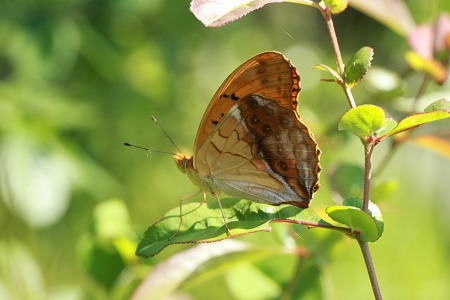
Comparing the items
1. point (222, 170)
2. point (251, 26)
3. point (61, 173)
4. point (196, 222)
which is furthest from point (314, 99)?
point (196, 222)

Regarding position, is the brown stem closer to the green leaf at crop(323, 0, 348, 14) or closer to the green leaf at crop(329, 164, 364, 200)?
the green leaf at crop(323, 0, 348, 14)

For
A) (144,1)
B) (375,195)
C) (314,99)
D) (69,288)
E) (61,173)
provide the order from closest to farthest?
(375,195) < (69,288) < (61,173) < (144,1) < (314,99)

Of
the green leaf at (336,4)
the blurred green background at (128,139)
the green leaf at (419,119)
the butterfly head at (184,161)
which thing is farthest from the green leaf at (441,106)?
the butterfly head at (184,161)

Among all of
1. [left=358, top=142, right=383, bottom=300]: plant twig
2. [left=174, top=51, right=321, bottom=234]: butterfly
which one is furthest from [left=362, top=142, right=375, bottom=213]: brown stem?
[left=174, top=51, right=321, bottom=234]: butterfly

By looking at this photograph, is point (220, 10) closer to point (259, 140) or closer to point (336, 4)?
point (336, 4)

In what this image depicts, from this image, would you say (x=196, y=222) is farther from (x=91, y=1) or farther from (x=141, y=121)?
(x=141, y=121)

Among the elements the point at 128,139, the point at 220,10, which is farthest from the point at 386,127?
the point at 128,139
